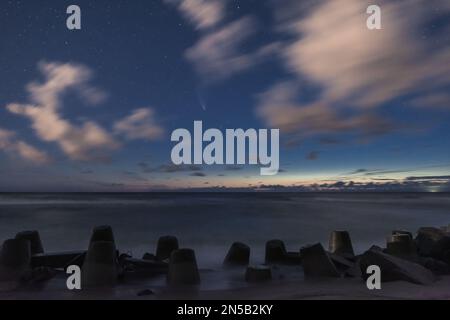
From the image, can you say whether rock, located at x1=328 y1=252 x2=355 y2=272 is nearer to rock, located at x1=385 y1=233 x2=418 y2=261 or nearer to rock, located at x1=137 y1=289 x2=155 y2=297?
rock, located at x1=385 y1=233 x2=418 y2=261

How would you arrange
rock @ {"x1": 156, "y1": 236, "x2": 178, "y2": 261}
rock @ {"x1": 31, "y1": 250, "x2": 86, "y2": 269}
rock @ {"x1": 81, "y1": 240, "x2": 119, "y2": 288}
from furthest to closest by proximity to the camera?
1. rock @ {"x1": 156, "y1": 236, "x2": 178, "y2": 261}
2. rock @ {"x1": 31, "y1": 250, "x2": 86, "y2": 269}
3. rock @ {"x1": 81, "y1": 240, "x2": 119, "y2": 288}

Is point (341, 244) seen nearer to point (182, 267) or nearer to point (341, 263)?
point (341, 263)

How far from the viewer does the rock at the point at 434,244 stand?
33.8ft

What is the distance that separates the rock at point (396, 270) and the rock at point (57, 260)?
6.88 meters

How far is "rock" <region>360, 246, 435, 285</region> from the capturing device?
830cm

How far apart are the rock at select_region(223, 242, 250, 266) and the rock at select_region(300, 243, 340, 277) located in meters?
2.57

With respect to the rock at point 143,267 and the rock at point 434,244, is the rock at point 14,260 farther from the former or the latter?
the rock at point 434,244

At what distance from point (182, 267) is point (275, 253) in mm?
3967

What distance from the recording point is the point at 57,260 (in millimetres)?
10594

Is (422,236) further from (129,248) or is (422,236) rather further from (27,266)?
(129,248)

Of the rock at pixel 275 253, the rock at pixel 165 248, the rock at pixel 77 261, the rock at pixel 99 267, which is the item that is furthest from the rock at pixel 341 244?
the rock at pixel 77 261

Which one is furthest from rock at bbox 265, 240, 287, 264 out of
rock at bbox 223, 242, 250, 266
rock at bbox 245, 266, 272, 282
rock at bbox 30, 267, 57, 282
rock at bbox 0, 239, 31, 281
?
rock at bbox 0, 239, 31, 281

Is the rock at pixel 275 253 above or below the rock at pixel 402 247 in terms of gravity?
below

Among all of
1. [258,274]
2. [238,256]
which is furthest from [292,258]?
[258,274]
